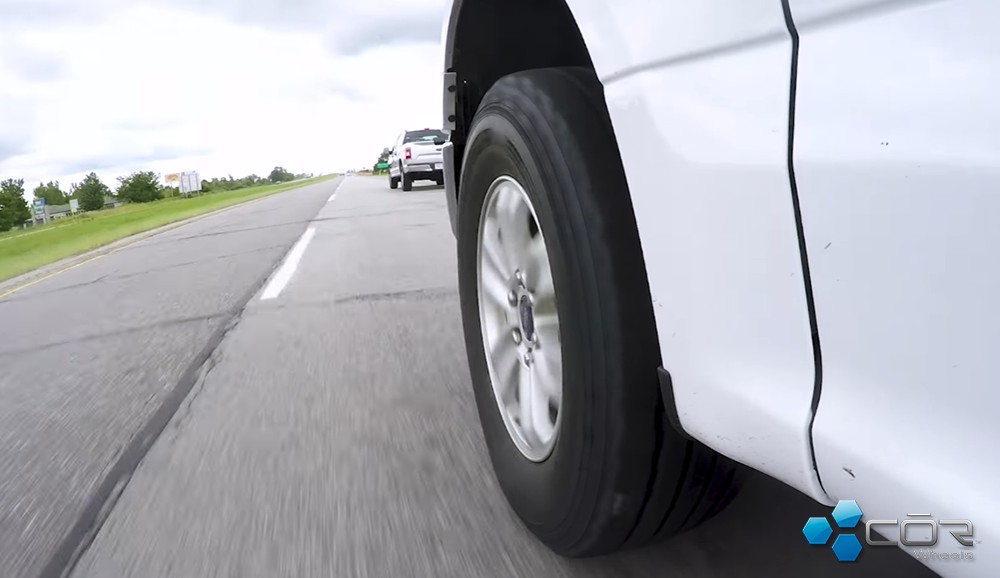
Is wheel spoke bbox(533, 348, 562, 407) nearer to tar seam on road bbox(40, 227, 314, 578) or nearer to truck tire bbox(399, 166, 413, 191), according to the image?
tar seam on road bbox(40, 227, 314, 578)

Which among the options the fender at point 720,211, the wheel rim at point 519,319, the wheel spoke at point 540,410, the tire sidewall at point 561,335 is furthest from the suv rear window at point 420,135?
the fender at point 720,211

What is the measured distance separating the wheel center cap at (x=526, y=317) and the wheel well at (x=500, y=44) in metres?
0.89

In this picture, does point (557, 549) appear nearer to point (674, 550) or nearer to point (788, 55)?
point (674, 550)

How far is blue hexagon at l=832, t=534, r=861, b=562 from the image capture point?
1795 mm

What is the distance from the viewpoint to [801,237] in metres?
1.10

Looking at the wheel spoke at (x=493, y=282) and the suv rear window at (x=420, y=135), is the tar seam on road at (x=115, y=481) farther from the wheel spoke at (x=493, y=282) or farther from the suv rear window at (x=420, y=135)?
the suv rear window at (x=420, y=135)

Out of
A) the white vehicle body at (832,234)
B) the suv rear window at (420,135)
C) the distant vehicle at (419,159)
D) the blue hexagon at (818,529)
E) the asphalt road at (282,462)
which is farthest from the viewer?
the suv rear window at (420,135)

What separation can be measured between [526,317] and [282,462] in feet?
3.86

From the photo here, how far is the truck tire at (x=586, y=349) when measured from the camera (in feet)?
Result: 5.26

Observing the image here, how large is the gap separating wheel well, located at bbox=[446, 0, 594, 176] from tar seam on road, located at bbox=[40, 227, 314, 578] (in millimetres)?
1605

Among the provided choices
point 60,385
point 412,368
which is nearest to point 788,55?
point 412,368

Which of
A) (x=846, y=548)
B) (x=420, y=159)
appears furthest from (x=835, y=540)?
(x=420, y=159)

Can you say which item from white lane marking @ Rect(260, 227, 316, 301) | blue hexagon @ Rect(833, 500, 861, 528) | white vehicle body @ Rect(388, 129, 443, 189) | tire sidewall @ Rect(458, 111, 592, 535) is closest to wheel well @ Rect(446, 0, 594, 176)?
tire sidewall @ Rect(458, 111, 592, 535)

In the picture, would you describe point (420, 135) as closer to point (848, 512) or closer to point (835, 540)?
point (835, 540)
